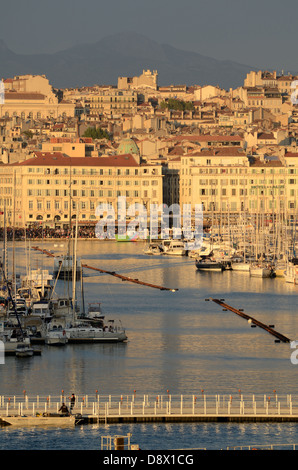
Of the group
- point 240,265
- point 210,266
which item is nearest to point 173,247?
point 210,266

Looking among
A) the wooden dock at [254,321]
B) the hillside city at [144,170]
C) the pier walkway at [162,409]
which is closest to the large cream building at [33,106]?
the hillside city at [144,170]

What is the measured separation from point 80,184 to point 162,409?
6747 centimetres

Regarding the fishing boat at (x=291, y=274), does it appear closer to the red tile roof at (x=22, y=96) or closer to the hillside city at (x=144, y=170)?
the hillside city at (x=144, y=170)

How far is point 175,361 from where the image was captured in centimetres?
3109

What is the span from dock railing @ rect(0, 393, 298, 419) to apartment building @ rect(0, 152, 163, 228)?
6434cm

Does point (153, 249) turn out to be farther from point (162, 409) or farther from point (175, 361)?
point (162, 409)

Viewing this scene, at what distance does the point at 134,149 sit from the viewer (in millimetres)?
96812

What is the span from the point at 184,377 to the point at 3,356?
4641mm

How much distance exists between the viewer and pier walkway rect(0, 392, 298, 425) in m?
24.0

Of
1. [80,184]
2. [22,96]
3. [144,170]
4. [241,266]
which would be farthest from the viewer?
[22,96]

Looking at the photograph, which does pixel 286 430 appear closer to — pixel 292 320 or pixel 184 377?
pixel 184 377

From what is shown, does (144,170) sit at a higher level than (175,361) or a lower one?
higher

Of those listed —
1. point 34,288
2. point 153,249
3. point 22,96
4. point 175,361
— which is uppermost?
point 22,96
